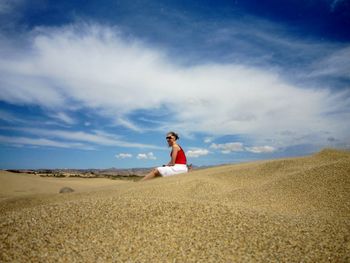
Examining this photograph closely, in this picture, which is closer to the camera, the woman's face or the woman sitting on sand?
the woman sitting on sand

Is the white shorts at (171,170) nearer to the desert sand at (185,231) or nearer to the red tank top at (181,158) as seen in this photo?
the red tank top at (181,158)

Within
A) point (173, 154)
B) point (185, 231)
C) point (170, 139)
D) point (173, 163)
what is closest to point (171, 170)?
point (173, 163)

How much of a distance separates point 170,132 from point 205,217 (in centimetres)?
502

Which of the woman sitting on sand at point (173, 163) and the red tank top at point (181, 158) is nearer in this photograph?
the woman sitting on sand at point (173, 163)

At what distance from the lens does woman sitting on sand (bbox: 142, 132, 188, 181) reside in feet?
22.8

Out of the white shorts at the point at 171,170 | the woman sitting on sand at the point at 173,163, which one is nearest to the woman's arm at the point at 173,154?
the woman sitting on sand at the point at 173,163

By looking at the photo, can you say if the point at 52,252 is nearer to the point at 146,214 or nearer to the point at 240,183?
the point at 146,214

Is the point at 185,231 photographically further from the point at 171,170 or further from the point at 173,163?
the point at 173,163

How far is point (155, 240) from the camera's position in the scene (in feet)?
7.64

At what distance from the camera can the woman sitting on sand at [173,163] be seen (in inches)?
273

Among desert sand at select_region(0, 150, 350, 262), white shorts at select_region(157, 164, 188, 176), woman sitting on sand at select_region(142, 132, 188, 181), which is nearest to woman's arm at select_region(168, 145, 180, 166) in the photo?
woman sitting on sand at select_region(142, 132, 188, 181)

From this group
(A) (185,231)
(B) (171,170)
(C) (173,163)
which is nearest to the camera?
(A) (185,231)

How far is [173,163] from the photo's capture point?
288 inches

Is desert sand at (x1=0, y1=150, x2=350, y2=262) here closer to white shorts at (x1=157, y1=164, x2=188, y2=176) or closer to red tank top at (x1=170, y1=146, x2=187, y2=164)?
white shorts at (x1=157, y1=164, x2=188, y2=176)
